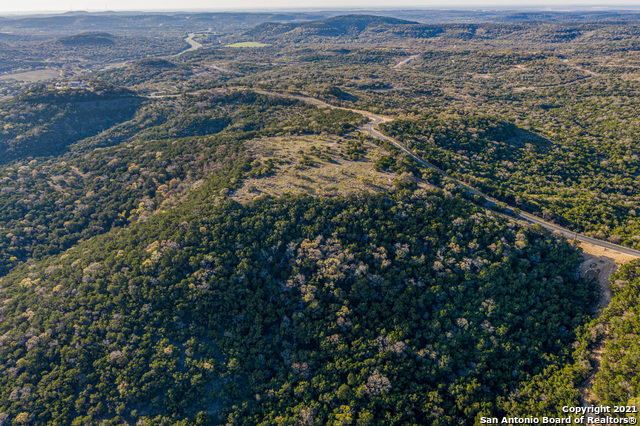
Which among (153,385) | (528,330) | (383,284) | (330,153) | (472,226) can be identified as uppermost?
(330,153)

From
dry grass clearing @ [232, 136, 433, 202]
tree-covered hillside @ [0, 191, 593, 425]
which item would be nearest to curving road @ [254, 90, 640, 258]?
dry grass clearing @ [232, 136, 433, 202]

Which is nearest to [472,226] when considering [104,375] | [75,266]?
[104,375]

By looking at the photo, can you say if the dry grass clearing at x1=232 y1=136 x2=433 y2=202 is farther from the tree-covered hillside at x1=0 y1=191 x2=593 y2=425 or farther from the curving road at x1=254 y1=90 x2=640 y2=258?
the curving road at x1=254 y1=90 x2=640 y2=258

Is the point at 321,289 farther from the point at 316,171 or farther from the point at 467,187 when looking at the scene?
the point at 467,187

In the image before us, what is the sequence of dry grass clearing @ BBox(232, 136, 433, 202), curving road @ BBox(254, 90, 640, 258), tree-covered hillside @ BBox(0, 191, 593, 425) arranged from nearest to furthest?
1. tree-covered hillside @ BBox(0, 191, 593, 425)
2. curving road @ BBox(254, 90, 640, 258)
3. dry grass clearing @ BBox(232, 136, 433, 202)

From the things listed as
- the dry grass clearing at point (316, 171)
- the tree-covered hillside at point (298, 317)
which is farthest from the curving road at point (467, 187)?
the tree-covered hillside at point (298, 317)

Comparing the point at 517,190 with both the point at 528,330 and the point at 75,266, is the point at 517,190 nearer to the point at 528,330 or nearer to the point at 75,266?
the point at 528,330

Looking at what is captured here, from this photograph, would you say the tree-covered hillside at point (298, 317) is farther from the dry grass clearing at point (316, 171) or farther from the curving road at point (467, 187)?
the curving road at point (467, 187)

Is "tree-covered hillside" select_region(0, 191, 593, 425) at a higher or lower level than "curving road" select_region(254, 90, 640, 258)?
lower
